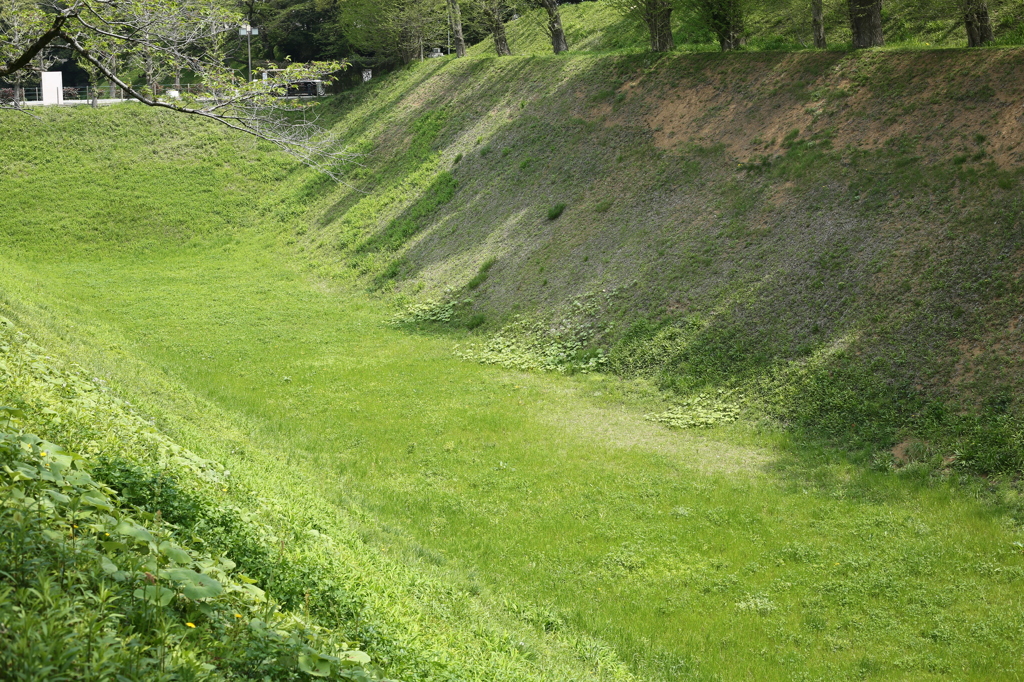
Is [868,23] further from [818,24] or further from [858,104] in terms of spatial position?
[858,104]

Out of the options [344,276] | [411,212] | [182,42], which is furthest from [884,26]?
[182,42]

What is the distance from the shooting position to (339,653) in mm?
4340

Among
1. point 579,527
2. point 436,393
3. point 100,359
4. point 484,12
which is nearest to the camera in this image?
point 579,527

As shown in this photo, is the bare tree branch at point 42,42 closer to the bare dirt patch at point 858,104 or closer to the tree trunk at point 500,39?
the bare dirt patch at point 858,104

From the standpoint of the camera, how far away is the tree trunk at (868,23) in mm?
19047

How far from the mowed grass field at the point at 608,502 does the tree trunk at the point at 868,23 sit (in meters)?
11.2

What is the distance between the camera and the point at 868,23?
1906cm

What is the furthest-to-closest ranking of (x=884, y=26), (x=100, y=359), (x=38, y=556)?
(x=884, y=26) < (x=100, y=359) < (x=38, y=556)

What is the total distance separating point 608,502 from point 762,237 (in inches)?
315

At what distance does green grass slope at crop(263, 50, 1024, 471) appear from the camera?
1210cm

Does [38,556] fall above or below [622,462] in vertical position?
above

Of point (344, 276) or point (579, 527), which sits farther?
point (344, 276)

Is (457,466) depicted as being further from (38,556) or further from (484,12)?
(484,12)

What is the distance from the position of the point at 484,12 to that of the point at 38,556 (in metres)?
33.3
